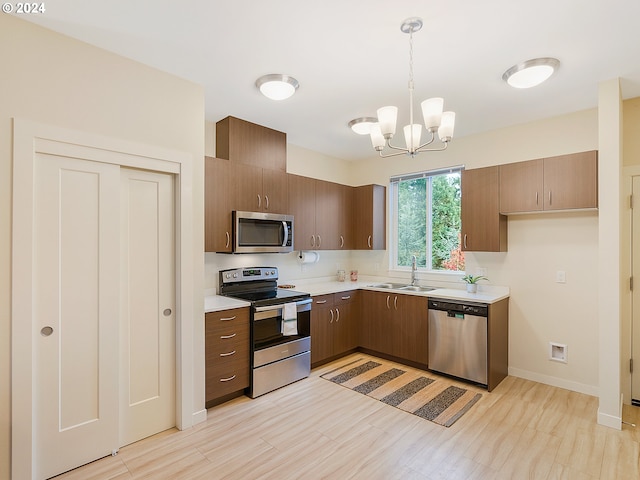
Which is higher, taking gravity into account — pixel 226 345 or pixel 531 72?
pixel 531 72

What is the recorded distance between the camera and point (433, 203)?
444cm

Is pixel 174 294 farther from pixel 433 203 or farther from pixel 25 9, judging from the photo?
pixel 433 203

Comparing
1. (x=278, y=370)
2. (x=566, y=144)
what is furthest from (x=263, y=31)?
(x=566, y=144)

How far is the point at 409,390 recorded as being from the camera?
3.28 metres

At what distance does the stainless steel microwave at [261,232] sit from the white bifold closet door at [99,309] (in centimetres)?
76

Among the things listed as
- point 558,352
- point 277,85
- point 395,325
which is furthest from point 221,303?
point 558,352

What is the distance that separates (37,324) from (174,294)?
2.75ft

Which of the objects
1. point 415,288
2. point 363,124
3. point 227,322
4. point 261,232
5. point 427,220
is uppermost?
point 363,124

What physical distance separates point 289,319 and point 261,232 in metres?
0.95

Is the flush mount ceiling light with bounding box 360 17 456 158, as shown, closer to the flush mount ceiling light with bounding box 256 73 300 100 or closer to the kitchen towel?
the flush mount ceiling light with bounding box 256 73 300 100

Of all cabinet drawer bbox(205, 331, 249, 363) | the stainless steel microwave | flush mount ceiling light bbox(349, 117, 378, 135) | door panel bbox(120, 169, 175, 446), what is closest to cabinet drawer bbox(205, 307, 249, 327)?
cabinet drawer bbox(205, 331, 249, 363)

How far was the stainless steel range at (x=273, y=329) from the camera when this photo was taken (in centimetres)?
314

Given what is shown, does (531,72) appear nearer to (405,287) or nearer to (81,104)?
(405,287)

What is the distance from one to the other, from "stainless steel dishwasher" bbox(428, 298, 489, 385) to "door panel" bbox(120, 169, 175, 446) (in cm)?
261
